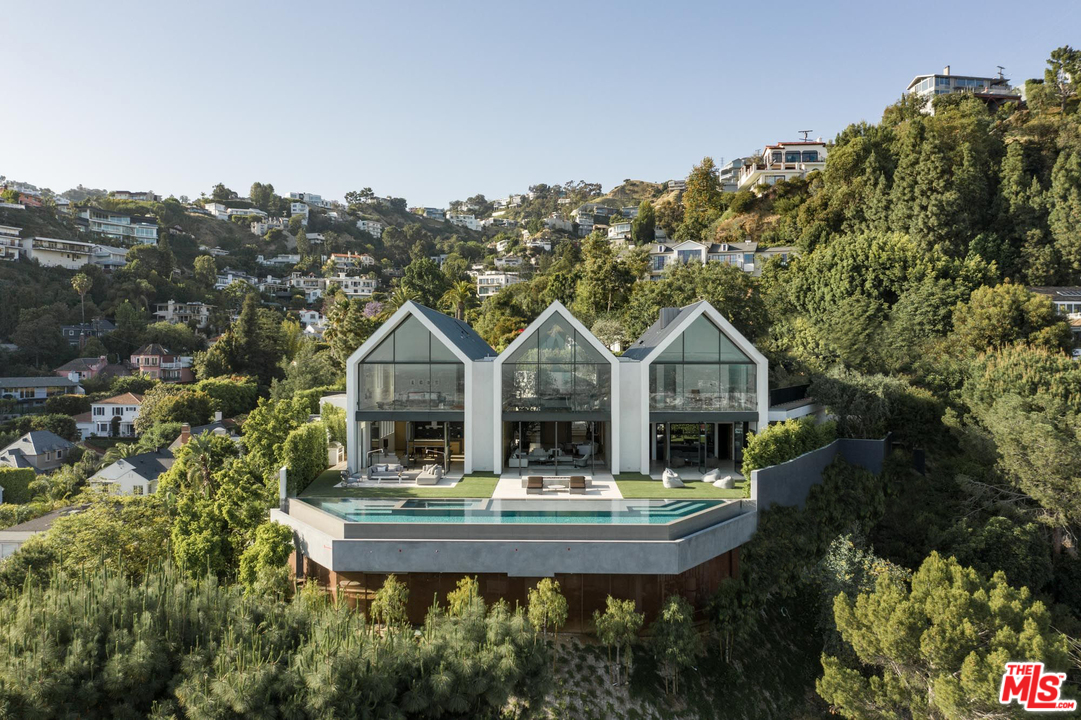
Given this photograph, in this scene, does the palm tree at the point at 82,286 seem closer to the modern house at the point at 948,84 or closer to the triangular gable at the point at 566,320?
the triangular gable at the point at 566,320

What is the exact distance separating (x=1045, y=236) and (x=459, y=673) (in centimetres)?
4704

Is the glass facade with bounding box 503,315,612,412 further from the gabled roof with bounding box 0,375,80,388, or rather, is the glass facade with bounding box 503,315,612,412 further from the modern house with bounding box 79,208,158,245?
the modern house with bounding box 79,208,158,245

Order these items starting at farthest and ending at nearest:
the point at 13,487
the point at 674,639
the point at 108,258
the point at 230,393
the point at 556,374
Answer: the point at 108,258 < the point at 230,393 < the point at 13,487 < the point at 556,374 < the point at 674,639

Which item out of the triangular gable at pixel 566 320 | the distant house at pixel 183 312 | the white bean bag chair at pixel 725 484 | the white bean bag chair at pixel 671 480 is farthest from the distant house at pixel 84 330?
the white bean bag chair at pixel 725 484

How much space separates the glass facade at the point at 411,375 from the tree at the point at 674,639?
35.6 feet

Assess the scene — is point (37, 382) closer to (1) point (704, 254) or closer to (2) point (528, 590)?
(1) point (704, 254)

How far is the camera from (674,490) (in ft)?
65.1

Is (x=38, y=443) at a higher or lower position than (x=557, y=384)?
lower

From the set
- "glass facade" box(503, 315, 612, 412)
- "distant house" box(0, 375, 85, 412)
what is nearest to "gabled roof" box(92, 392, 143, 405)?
"distant house" box(0, 375, 85, 412)

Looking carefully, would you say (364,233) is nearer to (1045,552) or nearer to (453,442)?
(453,442)

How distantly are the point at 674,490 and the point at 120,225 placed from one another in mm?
136770

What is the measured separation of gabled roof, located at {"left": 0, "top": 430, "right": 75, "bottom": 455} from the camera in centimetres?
5441

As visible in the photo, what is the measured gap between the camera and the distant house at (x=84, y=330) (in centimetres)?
7988

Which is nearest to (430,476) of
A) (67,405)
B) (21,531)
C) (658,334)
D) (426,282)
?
(658,334)
